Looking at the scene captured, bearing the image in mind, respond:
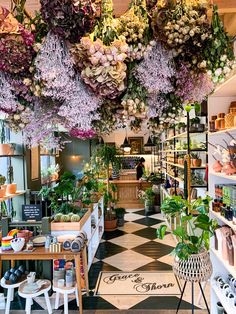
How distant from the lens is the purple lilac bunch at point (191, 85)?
136 cm

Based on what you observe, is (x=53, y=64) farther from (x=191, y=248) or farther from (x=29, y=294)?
(x=29, y=294)

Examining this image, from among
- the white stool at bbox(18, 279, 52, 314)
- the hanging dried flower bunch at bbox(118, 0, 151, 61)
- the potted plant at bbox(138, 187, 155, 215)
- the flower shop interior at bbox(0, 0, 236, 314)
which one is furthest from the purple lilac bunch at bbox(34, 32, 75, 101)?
the potted plant at bbox(138, 187, 155, 215)

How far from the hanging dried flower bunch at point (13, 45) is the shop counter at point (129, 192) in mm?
8632

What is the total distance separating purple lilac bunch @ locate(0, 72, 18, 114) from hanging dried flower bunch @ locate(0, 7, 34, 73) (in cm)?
6

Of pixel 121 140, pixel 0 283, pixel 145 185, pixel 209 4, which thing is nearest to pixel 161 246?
pixel 0 283

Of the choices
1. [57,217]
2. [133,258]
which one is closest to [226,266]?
[57,217]

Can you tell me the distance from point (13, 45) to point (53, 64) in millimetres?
166

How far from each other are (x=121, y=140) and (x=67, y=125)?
10762 millimetres

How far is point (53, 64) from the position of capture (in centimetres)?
121

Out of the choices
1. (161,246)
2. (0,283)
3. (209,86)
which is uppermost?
(209,86)

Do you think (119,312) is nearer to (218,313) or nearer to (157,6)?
(218,313)

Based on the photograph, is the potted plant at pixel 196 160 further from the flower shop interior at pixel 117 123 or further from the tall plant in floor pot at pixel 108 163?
the tall plant in floor pot at pixel 108 163

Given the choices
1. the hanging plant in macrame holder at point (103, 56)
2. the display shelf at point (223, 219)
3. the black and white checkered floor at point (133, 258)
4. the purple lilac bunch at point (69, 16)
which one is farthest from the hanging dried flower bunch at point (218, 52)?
the black and white checkered floor at point (133, 258)

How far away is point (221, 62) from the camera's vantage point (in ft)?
4.12
